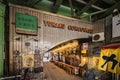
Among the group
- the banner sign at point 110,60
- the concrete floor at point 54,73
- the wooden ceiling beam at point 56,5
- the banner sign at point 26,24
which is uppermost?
the wooden ceiling beam at point 56,5

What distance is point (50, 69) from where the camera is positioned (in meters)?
5.26

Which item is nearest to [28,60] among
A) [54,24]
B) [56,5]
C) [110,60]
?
[54,24]

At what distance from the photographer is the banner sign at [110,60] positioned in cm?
520

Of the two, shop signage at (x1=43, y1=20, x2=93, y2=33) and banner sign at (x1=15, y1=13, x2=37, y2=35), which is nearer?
banner sign at (x1=15, y1=13, x2=37, y2=35)

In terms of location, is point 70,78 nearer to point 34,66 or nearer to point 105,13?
point 34,66

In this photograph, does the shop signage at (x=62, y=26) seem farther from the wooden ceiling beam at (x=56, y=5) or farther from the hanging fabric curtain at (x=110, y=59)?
the hanging fabric curtain at (x=110, y=59)

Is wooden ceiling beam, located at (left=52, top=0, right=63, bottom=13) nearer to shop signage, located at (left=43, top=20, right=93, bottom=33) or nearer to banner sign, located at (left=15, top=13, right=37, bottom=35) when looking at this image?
shop signage, located at (left=43, top=20, right=93, bottom=33)

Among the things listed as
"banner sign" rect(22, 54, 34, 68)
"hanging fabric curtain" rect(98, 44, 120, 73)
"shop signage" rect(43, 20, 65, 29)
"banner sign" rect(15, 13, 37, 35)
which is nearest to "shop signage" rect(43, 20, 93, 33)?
"shop signage" rect(43, 20, 65, 29)

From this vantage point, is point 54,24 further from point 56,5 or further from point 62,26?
point 56,5

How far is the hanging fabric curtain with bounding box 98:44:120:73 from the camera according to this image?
17.1 feet

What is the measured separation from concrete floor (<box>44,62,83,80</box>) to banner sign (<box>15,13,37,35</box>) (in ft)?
4.18

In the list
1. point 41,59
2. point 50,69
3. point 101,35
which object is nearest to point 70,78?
point 50,69

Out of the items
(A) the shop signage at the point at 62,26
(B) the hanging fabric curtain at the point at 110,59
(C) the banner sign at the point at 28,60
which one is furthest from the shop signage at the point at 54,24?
(B) the hanging fabric curtain at the point at 110,59

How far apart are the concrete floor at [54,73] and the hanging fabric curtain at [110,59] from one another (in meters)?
1.23
